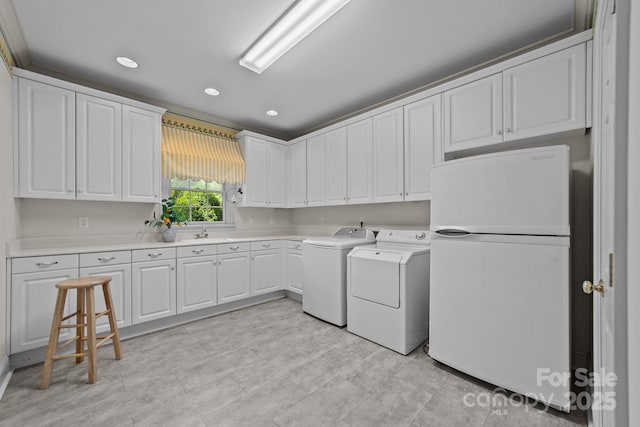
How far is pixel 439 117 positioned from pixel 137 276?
3346 mm

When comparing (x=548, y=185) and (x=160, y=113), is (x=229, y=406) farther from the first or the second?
(x=160, y=113)

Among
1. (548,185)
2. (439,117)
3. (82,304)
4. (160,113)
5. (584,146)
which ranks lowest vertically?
(82,304)

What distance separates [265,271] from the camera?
12.4 feet

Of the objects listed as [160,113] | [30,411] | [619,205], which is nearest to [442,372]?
[619,205]

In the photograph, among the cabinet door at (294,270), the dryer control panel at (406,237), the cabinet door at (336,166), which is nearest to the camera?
the dryer control panel at (406,237)

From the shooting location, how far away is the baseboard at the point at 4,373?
6.28 feet

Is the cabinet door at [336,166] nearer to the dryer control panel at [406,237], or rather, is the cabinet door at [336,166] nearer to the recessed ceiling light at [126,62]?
the dryer control panel at [406,237]

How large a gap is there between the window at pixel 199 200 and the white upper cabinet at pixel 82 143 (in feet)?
1.79

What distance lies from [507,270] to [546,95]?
1358 mm

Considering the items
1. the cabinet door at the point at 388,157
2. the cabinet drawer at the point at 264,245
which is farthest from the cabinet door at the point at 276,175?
the cabinet door at the point at 388,157

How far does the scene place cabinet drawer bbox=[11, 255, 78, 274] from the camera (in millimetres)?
2150

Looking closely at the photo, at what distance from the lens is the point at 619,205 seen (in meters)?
0.76

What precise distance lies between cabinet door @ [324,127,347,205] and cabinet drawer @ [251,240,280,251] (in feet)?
3.10

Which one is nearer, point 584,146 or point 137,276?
point 584,146
